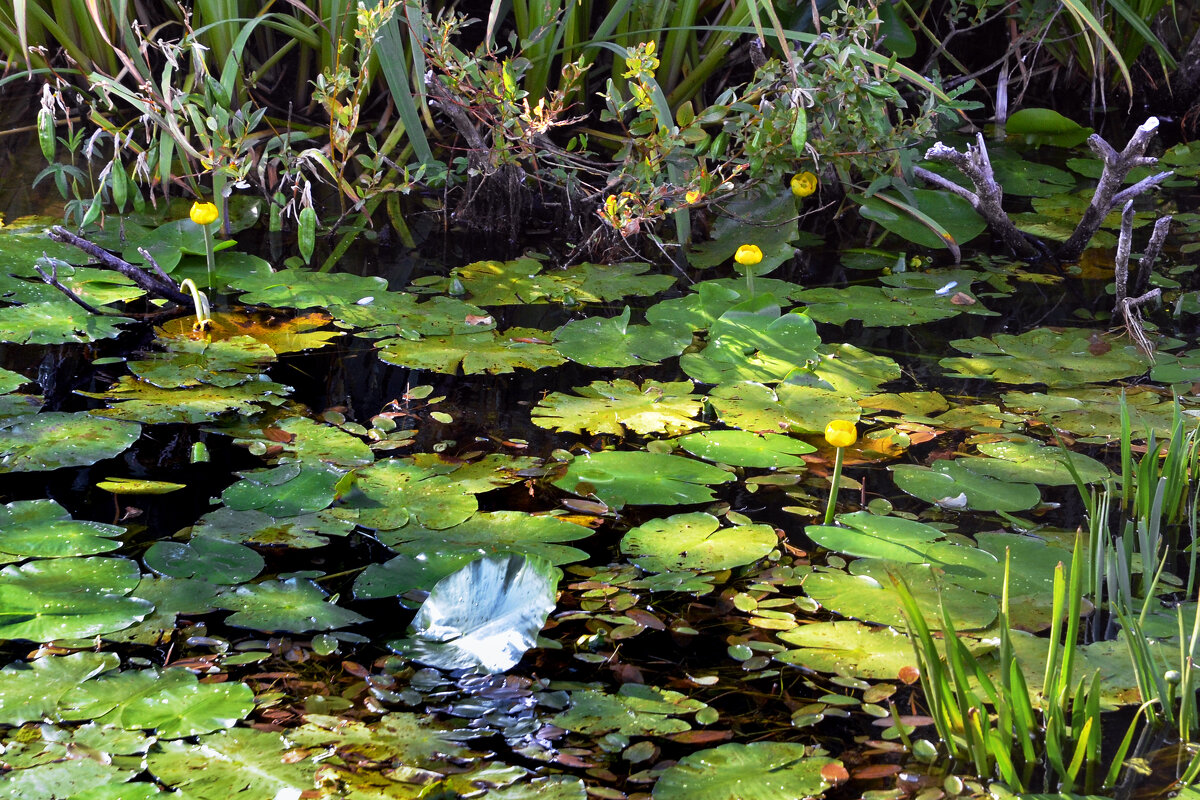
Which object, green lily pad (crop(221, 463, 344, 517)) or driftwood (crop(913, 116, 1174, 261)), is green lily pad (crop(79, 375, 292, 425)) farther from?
driftwood (crop(913, 116, 1174, 261))

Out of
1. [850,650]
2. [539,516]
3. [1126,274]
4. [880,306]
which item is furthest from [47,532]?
[1126,274]

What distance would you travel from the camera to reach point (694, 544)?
1.53 metres

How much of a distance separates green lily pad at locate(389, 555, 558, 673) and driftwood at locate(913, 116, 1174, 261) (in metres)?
1.67

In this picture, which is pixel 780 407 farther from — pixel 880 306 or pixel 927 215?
pixel 927 215

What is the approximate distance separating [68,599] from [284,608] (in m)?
0.27

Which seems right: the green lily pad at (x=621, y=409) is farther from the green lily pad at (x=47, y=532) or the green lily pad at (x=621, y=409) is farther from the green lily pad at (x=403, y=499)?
the green lily pad at (x=47, y=532)

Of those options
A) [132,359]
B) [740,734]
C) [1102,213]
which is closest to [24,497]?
[132,359]

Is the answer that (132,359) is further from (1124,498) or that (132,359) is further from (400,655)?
(1124,498)

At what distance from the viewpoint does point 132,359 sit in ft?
6.75

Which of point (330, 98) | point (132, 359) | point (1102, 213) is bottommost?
point (132, 359)

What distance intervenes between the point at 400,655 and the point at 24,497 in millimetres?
709

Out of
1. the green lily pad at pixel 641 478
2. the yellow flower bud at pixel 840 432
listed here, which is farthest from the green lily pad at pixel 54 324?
the yellow flower bud at pixel 840 432

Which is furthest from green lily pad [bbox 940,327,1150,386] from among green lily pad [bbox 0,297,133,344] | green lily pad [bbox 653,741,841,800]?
green lily pad [bbox 0,297,133,344]

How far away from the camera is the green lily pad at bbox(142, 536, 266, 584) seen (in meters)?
1.41
